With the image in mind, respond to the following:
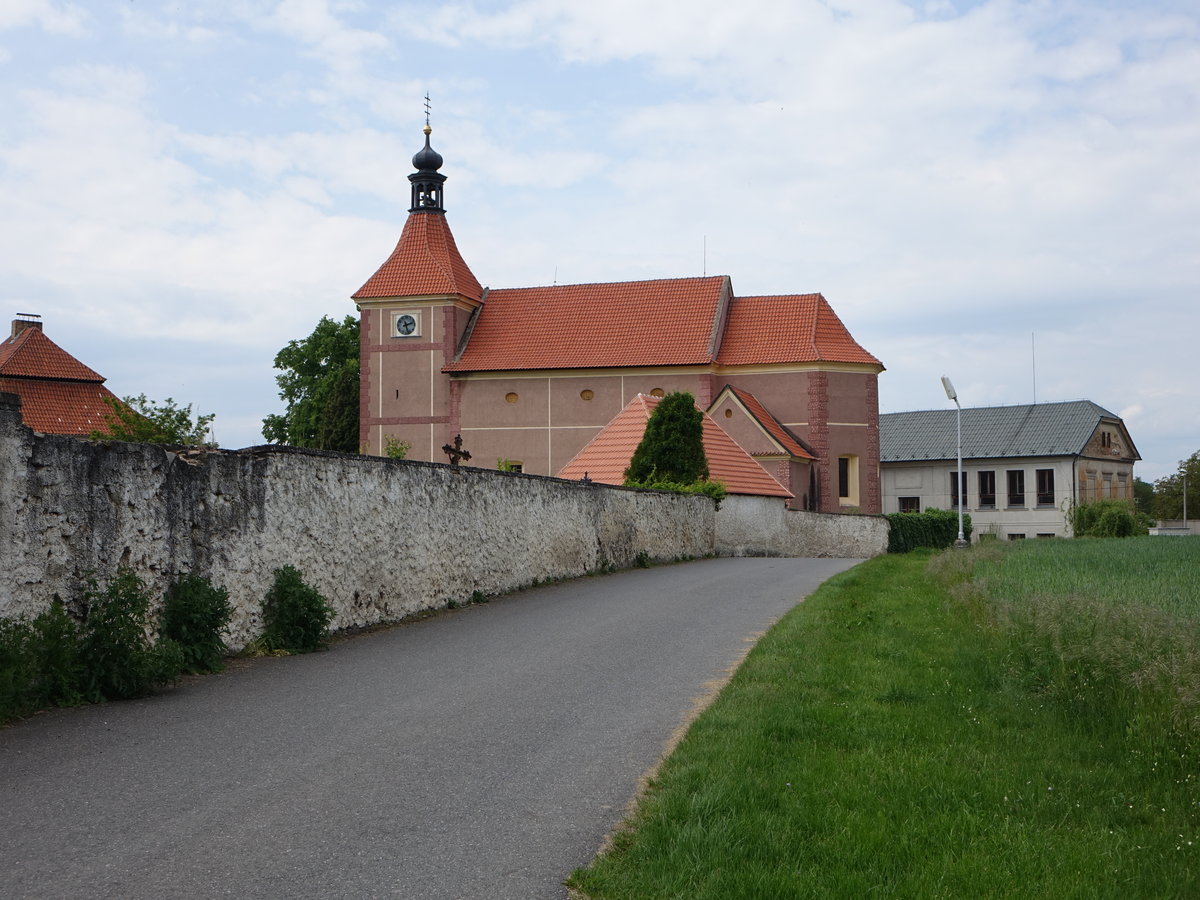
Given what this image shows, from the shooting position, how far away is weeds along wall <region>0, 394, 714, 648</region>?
8.34m

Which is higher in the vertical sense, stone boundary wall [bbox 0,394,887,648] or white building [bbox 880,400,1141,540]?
white building [bbox 880,400,1141,540]

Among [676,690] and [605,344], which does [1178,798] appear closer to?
[676,690]

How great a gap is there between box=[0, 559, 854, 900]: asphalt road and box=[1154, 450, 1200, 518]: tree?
9126 cm

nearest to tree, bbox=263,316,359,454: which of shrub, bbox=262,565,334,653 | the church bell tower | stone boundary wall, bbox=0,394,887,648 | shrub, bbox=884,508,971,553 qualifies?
the church bell tower

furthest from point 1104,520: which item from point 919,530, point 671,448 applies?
point 671,448

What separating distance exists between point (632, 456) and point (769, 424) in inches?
770

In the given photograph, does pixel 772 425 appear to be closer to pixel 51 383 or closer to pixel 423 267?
pixel 423 267

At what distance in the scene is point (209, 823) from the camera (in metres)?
5.40

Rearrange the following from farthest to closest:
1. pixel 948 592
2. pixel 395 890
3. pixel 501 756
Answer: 1. pixel 948 592
2. pixel 501 756
3. pixel 395 890

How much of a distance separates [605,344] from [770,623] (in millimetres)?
43725

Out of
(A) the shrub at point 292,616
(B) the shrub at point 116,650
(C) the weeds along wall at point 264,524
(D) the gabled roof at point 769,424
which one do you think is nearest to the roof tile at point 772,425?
(D) the gabled roof at point 769,424

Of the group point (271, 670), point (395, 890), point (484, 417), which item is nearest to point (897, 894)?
point (395, 890)

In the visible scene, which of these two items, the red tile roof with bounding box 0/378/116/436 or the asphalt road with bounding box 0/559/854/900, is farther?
the red tile roof with bounding box 0/378/116/436

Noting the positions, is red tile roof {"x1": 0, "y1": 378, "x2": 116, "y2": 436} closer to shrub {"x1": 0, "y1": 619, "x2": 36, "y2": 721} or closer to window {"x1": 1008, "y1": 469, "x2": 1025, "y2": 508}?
shrub {"x1": 0, "y1": 619, "x2": 36, "y2": 721}
